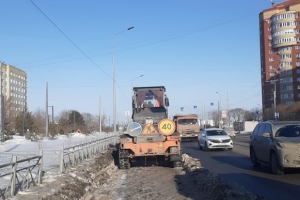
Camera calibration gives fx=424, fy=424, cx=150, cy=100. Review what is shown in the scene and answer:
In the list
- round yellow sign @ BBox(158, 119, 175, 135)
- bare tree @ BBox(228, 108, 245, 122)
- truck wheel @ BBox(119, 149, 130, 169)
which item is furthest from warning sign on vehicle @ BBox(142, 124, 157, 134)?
bare tree @ BBox(228, 108, 245, 122)

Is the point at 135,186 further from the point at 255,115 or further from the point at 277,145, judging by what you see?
the point at 255,115

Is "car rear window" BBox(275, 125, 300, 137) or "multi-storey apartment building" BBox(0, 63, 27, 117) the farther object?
"multi-storey apartment building" BBox(0, 63, 27, 117)

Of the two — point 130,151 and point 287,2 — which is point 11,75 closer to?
point 287,2

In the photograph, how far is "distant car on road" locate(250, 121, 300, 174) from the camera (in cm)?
1350

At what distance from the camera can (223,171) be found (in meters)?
16.0

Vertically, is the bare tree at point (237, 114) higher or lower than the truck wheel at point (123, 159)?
higher

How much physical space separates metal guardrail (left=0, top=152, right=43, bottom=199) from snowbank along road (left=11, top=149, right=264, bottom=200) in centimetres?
23

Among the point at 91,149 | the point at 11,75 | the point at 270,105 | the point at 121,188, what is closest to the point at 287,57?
the point at 270,105

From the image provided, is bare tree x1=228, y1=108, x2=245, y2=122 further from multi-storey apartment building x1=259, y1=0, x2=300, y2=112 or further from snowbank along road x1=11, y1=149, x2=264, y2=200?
snowbank along road x1=11, y1=149, x2=264, y2=200

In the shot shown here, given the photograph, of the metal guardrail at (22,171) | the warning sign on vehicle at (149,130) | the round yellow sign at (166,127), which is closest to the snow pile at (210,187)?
Answer: the round yellow sign at (166,127)

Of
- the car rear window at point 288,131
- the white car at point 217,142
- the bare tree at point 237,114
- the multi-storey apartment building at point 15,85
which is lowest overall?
the white car at point 217,142

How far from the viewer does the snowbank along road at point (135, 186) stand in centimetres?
1064

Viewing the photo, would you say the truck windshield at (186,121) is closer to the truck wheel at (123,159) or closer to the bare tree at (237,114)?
the truck wheel at (123,159)

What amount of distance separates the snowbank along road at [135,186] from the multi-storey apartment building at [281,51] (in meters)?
78.9
